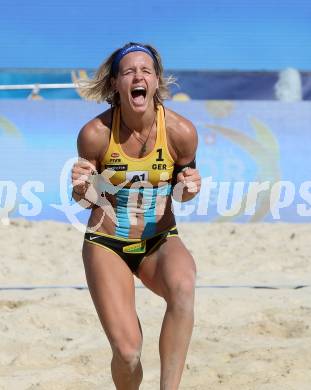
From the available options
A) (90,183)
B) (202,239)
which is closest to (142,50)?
(90,183)

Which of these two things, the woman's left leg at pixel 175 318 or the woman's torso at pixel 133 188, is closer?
the woman's left leg at pixel 175 318

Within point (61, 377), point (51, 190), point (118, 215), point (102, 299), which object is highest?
point (51, 190)

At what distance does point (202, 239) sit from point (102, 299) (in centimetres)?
597

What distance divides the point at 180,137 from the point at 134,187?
0.32 m

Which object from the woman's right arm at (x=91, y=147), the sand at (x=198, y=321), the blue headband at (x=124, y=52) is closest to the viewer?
the woman's right arm at (x=91, y=147)

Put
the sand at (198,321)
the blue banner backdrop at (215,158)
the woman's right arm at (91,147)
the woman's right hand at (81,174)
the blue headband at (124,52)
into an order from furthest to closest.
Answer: the blue banner backdrop at (215,158) < the sand at (198,321) < the blue headband at (124,52) < the woman's right arm at (91,147) < the woman's right hand at (81,174)

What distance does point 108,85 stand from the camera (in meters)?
3.50

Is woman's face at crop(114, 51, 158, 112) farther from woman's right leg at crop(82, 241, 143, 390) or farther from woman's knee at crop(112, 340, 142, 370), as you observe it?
woman's knee at crop(112, 340, 142, 370)

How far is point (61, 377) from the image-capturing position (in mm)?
3922

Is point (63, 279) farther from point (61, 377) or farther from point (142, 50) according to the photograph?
point (142, 50)

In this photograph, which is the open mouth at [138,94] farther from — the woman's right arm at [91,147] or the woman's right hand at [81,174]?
the woman's right hand at [81,174]

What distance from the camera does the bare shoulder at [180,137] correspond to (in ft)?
11.1

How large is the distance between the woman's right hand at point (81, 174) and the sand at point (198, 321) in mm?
1225

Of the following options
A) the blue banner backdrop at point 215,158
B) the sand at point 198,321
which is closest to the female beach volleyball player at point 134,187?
the sand at point 198,321
